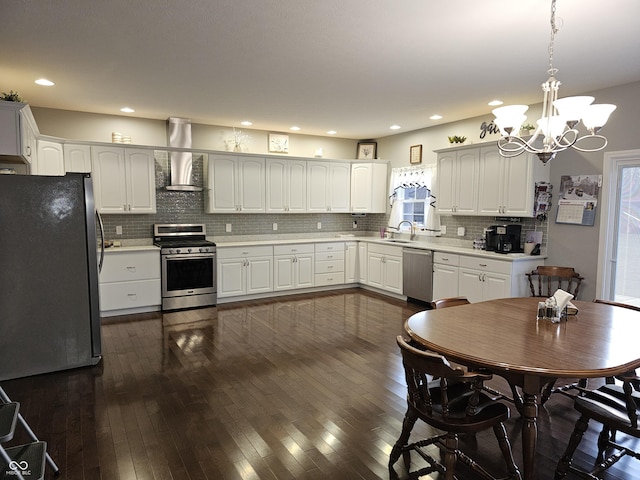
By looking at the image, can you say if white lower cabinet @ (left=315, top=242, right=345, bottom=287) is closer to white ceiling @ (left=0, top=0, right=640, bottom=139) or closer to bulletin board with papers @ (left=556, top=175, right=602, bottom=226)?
white ceiling @ (left=0, top=0, right=640, bottom=139)

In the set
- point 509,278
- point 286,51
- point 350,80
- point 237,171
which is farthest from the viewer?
point 237,171

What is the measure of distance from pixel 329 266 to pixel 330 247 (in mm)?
324

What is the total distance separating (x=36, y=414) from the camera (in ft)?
9.39

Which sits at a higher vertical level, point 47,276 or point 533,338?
point 47,276

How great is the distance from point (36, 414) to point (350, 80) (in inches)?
149

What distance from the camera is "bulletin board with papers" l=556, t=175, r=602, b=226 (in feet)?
14.6

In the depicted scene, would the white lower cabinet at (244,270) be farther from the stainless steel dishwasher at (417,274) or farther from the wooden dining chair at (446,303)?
the wooden dining chair at (446,303)

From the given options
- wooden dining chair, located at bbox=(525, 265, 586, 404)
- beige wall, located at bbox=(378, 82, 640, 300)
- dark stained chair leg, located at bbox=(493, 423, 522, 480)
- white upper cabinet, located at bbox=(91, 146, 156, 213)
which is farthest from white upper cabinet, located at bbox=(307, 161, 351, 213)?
dark stained chair leg, located at bbox=(493, 423, 522, 480)

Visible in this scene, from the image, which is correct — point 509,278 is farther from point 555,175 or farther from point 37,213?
point 37,213

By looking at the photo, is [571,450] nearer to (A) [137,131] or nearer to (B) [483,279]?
(B) [483,279]

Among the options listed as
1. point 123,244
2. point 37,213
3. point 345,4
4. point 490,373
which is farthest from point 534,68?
point 123,244

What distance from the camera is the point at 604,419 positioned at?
2018 mm

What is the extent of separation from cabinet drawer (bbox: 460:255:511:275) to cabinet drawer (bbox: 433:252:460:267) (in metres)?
0.08

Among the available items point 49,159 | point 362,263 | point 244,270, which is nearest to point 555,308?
point 244,270
